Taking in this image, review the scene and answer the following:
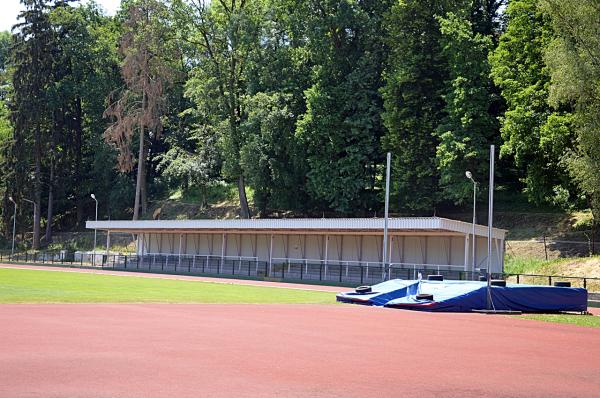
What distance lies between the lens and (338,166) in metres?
66.1

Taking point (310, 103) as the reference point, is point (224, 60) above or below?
above

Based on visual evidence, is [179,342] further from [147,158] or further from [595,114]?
[147,158]

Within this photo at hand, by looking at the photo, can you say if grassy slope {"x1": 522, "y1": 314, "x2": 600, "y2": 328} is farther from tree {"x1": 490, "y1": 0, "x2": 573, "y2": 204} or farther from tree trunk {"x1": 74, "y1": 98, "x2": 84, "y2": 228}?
tree trunk {"x1": 74, "y1": 98, "x2": 84, "y2": 228}

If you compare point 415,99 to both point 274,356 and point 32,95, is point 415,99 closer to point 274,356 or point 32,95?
point 32,95

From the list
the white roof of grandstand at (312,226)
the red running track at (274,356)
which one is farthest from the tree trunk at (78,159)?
the red running track at (274,356)

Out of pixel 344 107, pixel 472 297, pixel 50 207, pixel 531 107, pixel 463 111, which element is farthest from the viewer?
pixel 50 207

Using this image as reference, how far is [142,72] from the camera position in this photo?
79.8 meters

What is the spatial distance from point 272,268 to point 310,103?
16.7m

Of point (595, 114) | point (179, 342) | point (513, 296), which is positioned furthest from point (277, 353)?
point (595, 114)

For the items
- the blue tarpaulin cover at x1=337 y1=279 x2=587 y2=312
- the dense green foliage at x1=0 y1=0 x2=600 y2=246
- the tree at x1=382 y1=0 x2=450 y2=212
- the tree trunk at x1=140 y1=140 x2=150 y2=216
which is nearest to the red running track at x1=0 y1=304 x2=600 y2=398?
the blue tarpaulin cover at x1=337 y1=279 x2=587 y2=312

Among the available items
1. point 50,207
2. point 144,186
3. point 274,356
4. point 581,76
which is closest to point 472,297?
point 274,356

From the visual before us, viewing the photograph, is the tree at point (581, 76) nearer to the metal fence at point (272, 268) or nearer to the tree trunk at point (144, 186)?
the metal fence at point (272, 268)

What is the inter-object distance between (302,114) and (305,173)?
5.40m

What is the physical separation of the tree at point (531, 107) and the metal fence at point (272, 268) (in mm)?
10568
